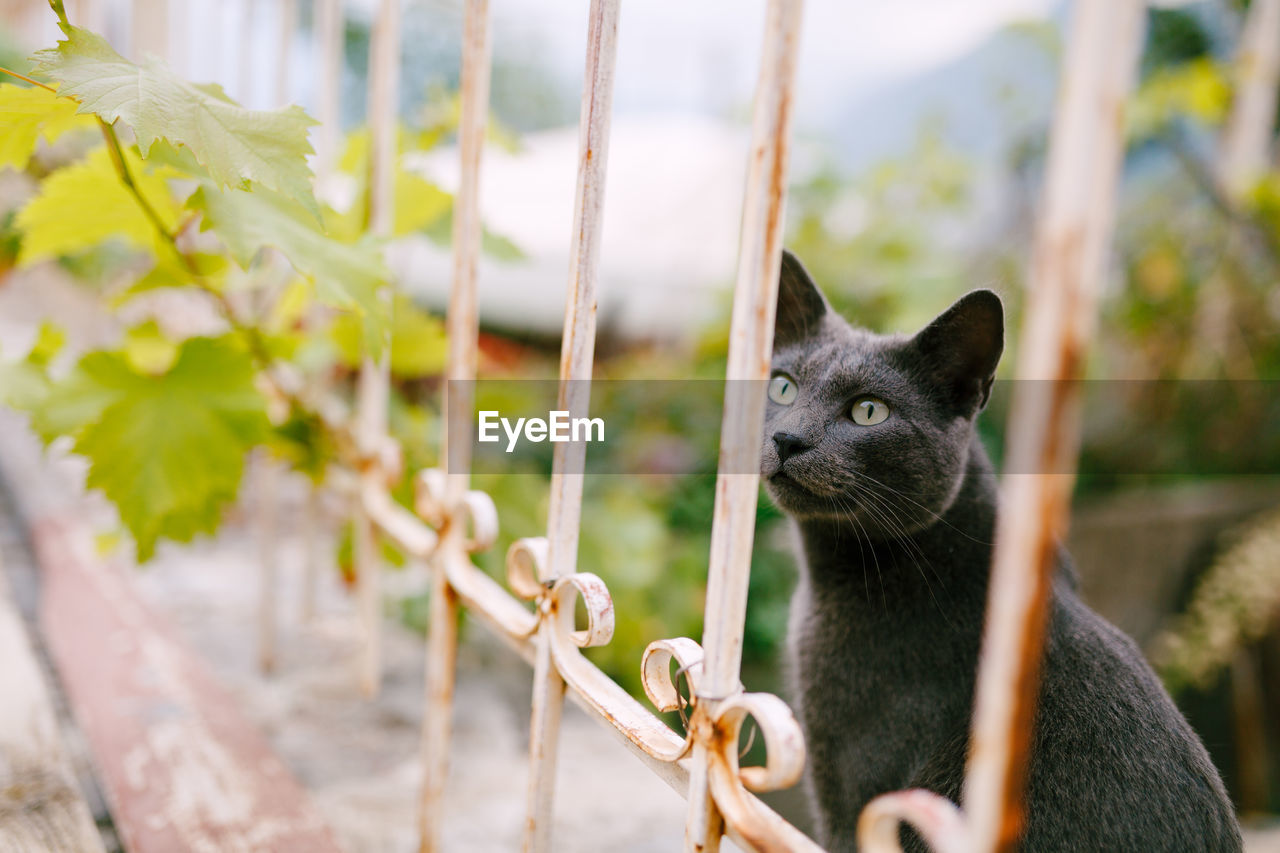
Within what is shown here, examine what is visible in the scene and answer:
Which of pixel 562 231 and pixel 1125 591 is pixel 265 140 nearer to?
pixel 562 231

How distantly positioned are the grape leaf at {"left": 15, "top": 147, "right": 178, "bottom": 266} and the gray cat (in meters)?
0.58

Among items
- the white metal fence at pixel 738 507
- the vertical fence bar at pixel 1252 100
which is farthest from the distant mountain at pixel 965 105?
the white metal fence at pixel 738 507

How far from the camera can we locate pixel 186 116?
50 cm

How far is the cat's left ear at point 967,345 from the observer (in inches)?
19.1

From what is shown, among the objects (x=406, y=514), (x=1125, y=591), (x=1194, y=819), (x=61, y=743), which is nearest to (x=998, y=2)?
(x=1125, y=591)

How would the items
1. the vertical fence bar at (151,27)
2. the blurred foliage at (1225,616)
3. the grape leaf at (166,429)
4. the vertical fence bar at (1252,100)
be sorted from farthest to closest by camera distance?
the vertical fence bar at (1252,100), the blurred foliage at (1225,616), the vertical fence bar at (151,27), the grape leaf at (166,429)

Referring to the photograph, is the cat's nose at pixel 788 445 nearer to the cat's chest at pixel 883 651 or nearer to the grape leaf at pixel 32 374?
the cat's chest at pixel 883 651

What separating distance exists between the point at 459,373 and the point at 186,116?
31 centimetres

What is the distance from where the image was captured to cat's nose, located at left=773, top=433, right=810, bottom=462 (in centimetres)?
53

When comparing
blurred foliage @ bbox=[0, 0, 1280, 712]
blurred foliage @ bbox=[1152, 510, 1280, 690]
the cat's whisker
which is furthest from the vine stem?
blurred foliage @ bbox=[1152, 510, 1280, 690]

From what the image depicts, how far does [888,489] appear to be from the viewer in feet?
1.75

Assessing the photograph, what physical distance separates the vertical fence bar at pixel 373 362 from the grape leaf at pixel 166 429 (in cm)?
15

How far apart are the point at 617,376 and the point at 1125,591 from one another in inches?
66.8

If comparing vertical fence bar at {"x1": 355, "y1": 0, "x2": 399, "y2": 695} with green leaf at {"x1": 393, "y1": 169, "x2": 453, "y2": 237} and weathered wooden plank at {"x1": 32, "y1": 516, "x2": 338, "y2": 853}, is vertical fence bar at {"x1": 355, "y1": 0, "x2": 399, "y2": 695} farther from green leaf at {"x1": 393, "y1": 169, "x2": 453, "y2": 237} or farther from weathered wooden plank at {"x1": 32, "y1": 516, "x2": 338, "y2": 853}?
weathered wooden plank at {"x1": 32, "y1": 516, "x2": 338, "y2": 853}
